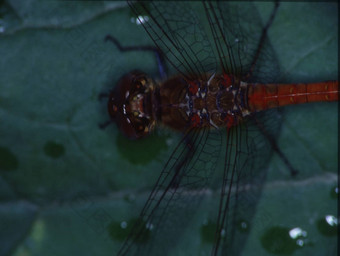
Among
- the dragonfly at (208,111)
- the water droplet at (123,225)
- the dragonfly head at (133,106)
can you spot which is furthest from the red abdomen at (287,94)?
the water droplet at (123,225)

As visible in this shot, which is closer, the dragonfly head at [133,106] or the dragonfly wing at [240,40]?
the dragonfly head at [133,106]

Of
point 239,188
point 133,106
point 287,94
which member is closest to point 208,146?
point 239,188

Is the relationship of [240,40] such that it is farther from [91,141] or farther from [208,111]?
[91,141]

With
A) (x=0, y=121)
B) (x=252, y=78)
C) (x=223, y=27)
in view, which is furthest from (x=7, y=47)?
(x=252, y=78)

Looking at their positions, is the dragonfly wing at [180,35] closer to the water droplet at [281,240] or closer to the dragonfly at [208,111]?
the dragonfly at [208,111]

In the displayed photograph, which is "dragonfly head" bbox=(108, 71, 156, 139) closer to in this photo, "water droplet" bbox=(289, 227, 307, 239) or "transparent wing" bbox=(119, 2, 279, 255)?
"transparent wing" bbox=(119, 2, 279, 255)

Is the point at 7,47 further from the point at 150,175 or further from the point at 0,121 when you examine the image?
the point at 150,175

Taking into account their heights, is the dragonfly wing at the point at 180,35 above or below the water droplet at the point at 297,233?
above
